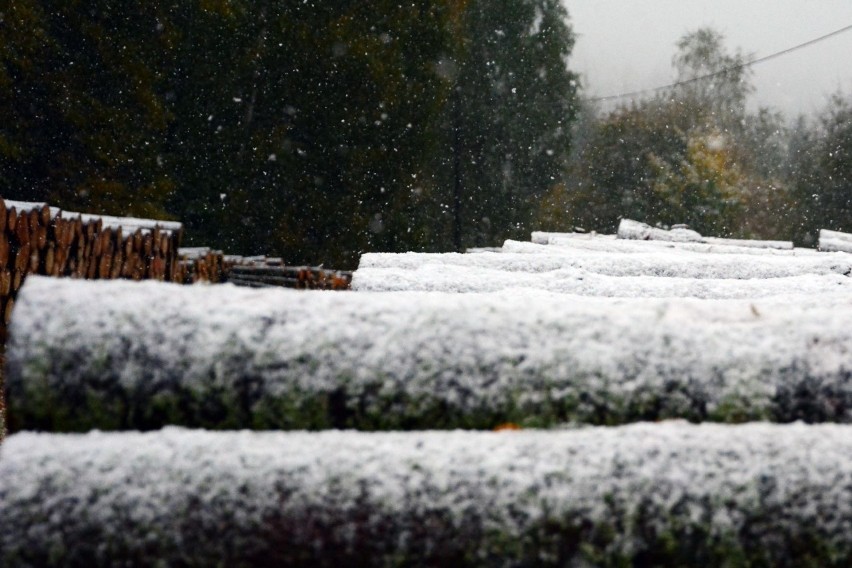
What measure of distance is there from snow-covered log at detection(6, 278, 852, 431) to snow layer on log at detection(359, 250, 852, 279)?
2.80 m

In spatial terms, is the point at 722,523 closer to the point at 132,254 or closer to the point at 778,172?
the point at 132,254

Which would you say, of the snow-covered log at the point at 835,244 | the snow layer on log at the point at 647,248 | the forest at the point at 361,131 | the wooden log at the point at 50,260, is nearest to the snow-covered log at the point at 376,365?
the snow layer on log at the point at 647,248

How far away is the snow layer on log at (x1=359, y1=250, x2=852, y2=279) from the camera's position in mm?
4480

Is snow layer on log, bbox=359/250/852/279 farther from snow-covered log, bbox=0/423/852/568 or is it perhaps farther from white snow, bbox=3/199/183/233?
white snow, bbox=3/199/183/233

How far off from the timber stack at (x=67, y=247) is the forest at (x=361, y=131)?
8.11 meters

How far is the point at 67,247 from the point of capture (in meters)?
7.12

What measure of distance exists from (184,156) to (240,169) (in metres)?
1.54

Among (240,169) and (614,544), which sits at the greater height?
(240,169)

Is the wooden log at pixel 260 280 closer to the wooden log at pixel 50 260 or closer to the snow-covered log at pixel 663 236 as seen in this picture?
the snow-covered log at pixel 663 236

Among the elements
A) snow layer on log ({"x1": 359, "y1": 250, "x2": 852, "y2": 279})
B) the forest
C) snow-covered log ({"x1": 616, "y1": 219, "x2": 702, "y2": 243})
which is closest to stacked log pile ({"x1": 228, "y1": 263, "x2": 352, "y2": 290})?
the forest

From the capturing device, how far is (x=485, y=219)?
30531 millimetres

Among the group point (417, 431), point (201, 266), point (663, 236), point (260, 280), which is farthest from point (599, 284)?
point (260, 280)

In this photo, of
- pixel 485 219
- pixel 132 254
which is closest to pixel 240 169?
pixel 485 219

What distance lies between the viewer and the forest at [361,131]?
16172 millimetres
